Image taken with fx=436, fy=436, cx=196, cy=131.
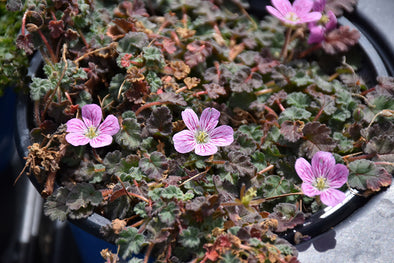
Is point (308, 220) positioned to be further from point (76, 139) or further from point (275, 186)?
point (76, 139)

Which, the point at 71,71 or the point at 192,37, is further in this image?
the point at 192,37

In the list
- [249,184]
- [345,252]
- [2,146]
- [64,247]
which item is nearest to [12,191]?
[2,146]

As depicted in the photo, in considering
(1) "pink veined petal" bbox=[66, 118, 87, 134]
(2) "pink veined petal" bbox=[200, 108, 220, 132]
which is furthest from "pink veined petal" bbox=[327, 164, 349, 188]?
(1) "pink veined petal" bbox=[66, 118, 87, 134]

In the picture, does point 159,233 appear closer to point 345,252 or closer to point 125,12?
point 345,252

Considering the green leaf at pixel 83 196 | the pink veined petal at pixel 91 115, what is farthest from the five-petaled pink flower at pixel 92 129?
the green leaf at pixel 83 196

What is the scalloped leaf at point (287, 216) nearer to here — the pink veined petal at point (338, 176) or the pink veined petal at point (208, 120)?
the pink veined petal at point (338, 176)

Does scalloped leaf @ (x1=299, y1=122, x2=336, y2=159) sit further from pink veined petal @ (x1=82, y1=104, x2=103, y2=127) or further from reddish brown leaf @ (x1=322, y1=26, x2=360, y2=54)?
pink veined petal @ (x1=82, y1=104, x2=103, y2=127)

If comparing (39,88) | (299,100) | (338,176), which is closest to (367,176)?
(338,176)
